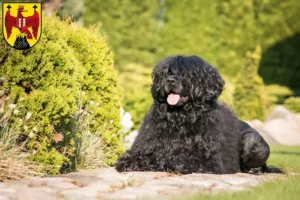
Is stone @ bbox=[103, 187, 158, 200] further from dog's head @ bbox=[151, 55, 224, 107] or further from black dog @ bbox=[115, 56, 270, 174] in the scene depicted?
dog's head @ bbox=[151, 55, 224, 107]

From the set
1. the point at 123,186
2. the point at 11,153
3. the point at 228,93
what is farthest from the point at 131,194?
the point at 228,93

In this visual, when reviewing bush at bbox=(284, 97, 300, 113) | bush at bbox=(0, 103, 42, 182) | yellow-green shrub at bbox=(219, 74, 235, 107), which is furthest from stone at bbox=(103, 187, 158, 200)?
bush at bbox=(284, 97, 300, 113)

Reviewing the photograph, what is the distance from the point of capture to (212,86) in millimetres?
7141

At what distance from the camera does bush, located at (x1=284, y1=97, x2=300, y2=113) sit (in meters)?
19.4

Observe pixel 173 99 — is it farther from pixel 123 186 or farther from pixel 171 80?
pixel 123 186

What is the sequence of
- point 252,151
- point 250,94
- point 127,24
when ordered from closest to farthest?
point 252,151 → point 250,94 → point 127,24

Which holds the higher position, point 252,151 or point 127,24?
point 127,24

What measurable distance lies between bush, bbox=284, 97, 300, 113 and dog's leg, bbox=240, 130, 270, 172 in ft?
39.2

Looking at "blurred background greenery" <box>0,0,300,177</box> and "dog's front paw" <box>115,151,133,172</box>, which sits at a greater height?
"blurred background greenery" <box>0,0,300,177</box>

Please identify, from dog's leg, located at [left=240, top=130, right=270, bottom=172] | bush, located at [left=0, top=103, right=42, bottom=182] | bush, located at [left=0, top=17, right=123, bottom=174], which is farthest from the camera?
dog's leg, located at [left=240, top=130, right=270, bottom=172]

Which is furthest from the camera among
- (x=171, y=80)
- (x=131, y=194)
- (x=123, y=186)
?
(x=171, y=80)

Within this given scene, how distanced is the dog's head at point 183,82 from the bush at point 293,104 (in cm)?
1275

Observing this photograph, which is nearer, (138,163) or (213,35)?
(138,163)

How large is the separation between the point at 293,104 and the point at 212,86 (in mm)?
12929
